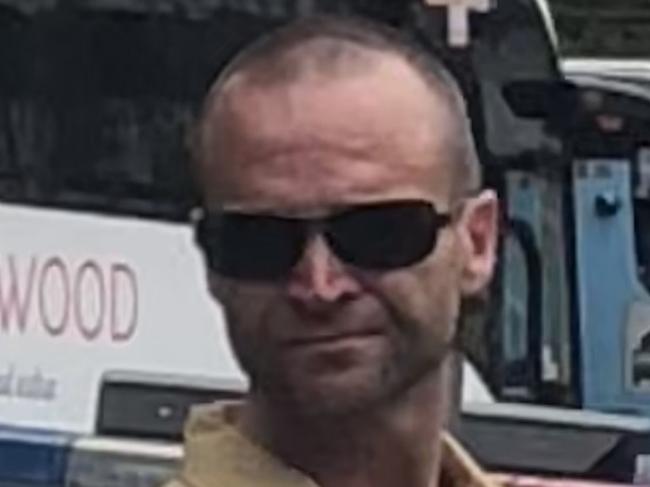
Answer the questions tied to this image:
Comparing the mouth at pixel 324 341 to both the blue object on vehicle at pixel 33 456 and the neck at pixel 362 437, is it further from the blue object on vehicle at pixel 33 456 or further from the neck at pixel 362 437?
the blue object on vehicle at pixel 33 456

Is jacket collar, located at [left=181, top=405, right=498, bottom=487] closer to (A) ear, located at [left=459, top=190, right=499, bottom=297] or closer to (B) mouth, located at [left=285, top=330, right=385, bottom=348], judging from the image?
(B) mouth, located at [left=285, top=330, right=385, bottom=348]

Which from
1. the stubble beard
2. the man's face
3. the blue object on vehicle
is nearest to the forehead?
the man's face

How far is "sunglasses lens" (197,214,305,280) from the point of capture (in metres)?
2.21

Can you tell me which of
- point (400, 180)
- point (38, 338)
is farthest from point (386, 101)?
point (38, 338)

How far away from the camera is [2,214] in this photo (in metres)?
7.16

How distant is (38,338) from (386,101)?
4960 mm

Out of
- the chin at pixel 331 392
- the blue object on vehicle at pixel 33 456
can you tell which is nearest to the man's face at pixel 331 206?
the chin at pixel 331 392

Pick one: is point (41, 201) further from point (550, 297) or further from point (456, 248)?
point (456, 248)

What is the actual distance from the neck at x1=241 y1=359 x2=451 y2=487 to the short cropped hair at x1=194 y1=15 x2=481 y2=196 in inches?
6.4

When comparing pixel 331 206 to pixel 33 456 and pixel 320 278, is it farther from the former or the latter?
pixel 33 456

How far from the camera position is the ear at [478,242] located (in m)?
2.32

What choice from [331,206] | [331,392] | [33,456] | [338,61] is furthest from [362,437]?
[33,456]

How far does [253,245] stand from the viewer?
2225 mm

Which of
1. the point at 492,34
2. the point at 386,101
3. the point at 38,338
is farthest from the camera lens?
the point at 492,34
